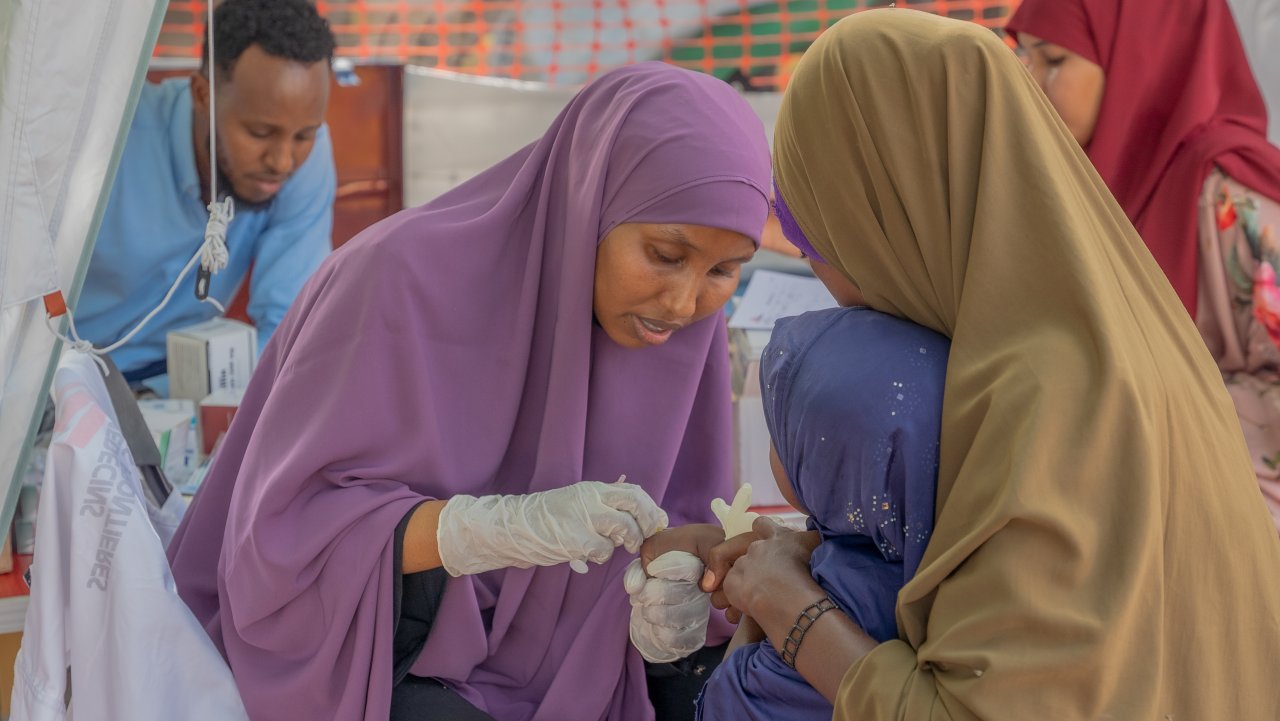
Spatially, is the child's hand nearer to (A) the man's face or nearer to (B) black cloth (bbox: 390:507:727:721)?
(B) black cloth (bbox: 390:507:727:721)

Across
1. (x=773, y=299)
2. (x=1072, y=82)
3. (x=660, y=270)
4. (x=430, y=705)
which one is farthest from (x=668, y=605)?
(x=1072, y=82)

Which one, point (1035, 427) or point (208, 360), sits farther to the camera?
point (208, 360)

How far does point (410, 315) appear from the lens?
172 centimetres

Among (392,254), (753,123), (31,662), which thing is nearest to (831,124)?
(753,123)

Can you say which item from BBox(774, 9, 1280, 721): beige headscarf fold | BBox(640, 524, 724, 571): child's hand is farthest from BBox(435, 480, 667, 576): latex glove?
BBox(774, 9, 1280, 721): beige headscarf fold

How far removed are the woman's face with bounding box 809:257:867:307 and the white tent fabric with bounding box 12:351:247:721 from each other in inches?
42.9

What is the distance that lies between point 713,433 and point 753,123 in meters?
0.56

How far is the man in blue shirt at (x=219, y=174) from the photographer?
10.4 ft

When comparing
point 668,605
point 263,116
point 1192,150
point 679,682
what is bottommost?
point 679,682

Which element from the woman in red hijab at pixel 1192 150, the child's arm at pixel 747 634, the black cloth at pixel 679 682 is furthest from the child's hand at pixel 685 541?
the woman in red hijab at pixel 1192 150

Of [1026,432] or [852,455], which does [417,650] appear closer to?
[852,455]

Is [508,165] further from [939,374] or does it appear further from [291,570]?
[939,374]

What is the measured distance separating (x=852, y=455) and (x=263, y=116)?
2599 mm

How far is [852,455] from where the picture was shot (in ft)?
3.90
